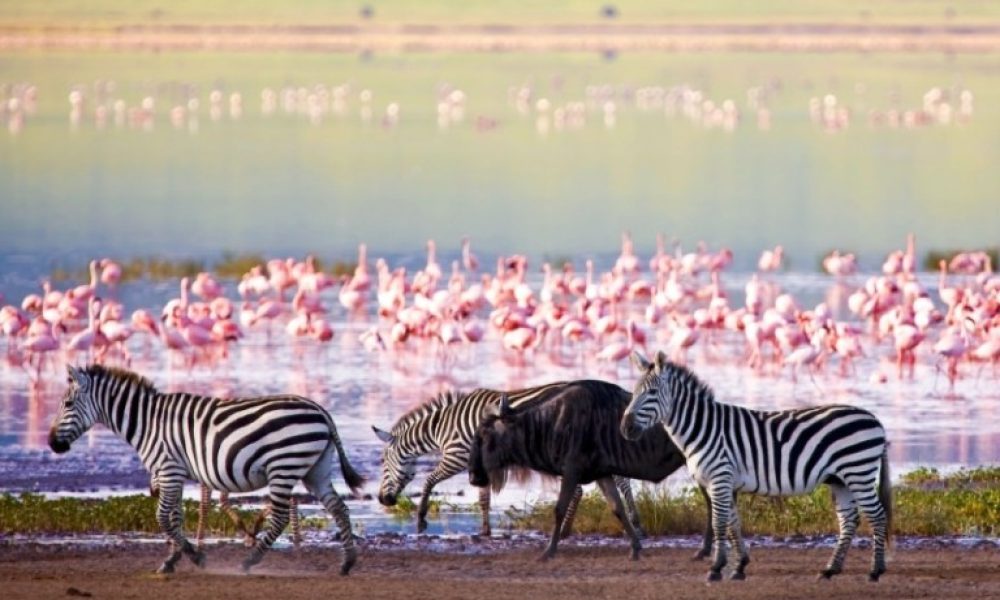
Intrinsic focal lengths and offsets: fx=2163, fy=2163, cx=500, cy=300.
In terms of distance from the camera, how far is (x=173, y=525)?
1068 cm

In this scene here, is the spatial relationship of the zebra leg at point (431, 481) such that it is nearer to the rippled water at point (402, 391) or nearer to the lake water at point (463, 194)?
the rippled water at point (402, 391)

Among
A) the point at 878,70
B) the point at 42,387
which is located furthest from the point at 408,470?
the point at 878,70

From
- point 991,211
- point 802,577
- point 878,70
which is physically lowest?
point 802,577

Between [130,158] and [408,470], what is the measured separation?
4584 cm

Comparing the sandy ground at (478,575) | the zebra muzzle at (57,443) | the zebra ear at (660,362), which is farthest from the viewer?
the zebra muzzle at (57,443)

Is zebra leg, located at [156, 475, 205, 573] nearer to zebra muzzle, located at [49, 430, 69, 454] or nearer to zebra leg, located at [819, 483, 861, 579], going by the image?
zebra muzzle, located at [49, 430, 69, 454]

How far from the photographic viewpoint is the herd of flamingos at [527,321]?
20.2 m

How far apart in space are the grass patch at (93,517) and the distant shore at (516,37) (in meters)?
111

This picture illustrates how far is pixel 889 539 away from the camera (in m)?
10.8

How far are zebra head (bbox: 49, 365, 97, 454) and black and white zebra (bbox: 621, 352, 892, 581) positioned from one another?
283cm

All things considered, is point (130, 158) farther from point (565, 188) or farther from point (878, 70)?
point (878, 70)

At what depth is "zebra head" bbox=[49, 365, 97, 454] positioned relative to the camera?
11172mm

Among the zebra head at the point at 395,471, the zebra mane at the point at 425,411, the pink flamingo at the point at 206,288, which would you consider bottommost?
the zebra head at the point at 395,471

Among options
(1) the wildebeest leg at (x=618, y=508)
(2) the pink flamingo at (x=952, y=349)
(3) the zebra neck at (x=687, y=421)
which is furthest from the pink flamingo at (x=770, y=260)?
(3) the zebra neck at (x=687, y=421)
